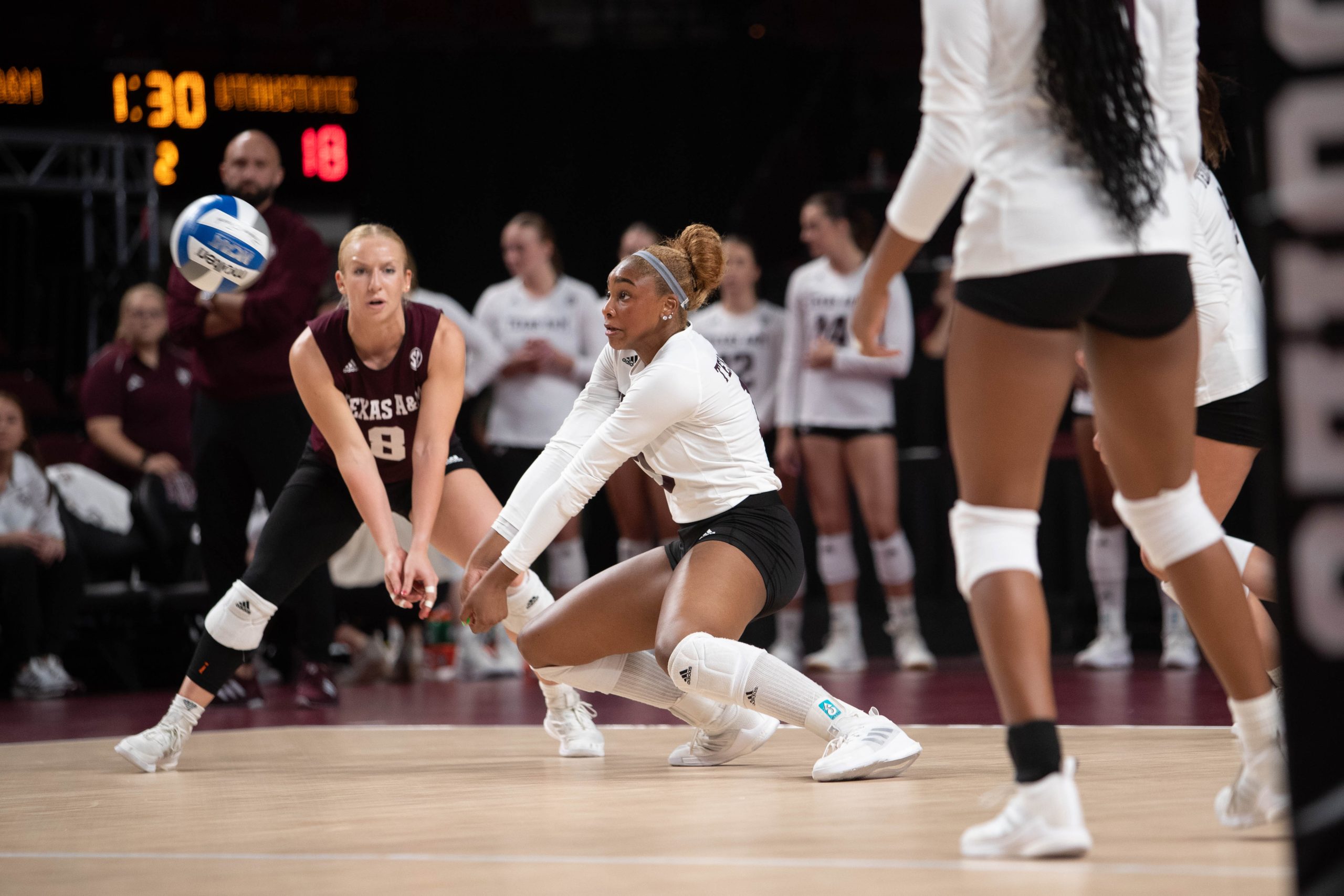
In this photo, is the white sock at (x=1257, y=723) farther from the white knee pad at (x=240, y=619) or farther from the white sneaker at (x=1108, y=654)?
the white sneaker at (x=1108, y=654)

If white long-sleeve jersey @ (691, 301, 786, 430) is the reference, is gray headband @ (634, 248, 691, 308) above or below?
above

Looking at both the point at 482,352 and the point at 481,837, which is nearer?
the point at 481,837

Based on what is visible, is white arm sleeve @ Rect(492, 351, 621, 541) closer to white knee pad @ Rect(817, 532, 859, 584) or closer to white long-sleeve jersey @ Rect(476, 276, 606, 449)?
white knee pad @ Rect(817, 532, 859, 584)

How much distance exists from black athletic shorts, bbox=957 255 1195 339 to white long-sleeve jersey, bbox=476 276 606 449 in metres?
4.72

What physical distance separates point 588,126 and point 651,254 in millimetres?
7106

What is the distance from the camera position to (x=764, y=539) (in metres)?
3.44

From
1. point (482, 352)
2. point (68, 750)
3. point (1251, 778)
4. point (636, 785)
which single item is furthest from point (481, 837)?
point (482, 352)

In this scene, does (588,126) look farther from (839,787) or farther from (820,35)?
(839,787)

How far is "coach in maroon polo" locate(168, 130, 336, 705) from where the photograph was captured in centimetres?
541

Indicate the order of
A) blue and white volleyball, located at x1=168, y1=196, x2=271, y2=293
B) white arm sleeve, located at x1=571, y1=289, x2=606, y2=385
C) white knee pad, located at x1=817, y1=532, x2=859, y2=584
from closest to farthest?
blue and white volleyball, located at x1=168, y1=196, x2=271, y2=293, white knee pad, located at x1=817, y1=532, x2=859, y2=584, white arm sleeve, located at x1=571, y1=289, x2=606, y2=385

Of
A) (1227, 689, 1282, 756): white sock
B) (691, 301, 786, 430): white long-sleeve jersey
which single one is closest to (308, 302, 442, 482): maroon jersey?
(1227, 689, 1282, 756): white sock

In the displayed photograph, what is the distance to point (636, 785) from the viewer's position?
3.18 metres

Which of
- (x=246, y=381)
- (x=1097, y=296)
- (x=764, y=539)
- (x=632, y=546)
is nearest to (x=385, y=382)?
(x=764, y=539)

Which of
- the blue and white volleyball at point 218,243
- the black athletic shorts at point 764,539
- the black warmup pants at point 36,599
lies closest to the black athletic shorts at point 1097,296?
the black athletic shorts at point 764,539
